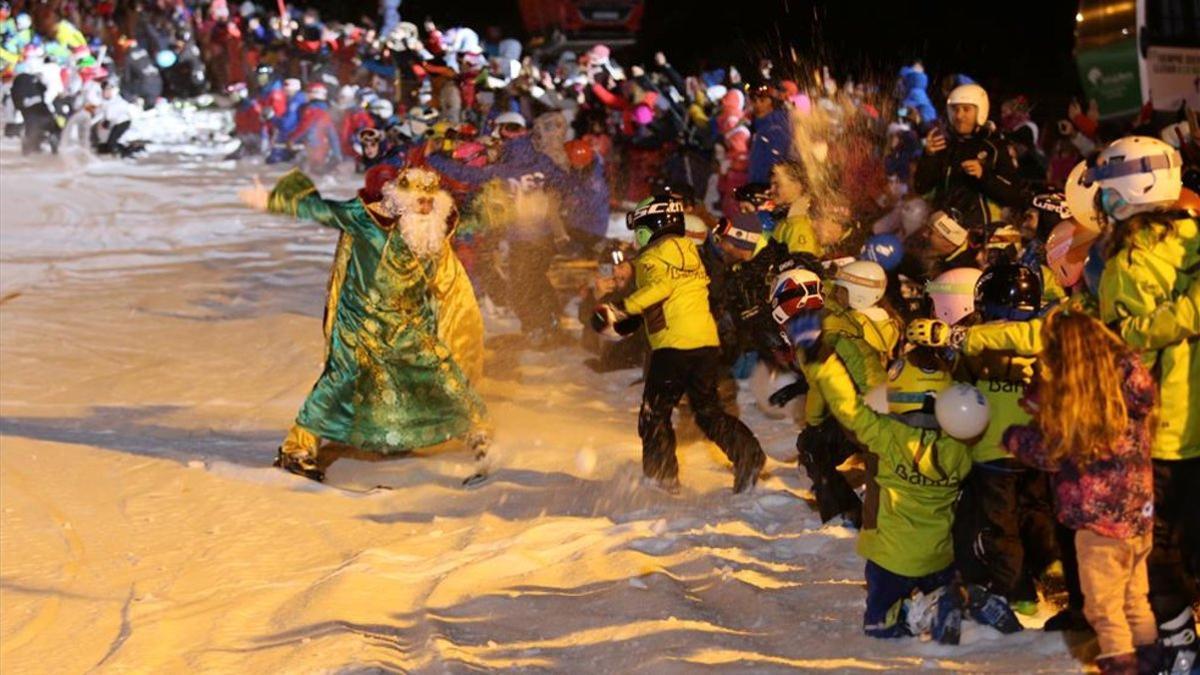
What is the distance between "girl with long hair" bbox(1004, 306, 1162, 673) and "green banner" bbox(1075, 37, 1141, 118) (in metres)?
10.5

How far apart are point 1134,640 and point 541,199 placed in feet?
24.6

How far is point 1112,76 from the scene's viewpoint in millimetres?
15188

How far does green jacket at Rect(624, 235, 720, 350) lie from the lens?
7754 mm

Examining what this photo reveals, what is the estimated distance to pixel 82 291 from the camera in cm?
1499

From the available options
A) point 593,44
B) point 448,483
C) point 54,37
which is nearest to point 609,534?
point 448,483

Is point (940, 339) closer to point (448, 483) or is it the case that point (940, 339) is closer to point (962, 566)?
point (962, 566)

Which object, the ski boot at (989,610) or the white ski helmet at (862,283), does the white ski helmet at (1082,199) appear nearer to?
the white ski helmet at (862,283)

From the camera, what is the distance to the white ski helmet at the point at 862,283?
6.89m

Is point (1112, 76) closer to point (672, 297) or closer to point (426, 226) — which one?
point (672, 297)

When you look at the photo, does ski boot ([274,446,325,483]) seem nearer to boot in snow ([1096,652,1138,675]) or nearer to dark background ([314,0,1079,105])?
boot in snow ([1096,652,1138,675])

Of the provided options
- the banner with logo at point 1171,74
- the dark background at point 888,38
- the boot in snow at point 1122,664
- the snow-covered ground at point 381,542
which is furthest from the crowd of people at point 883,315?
the dark background at point 888,38

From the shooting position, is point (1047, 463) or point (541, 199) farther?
point (541, 199)

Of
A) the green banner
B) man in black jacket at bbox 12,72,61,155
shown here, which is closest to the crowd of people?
the green banner

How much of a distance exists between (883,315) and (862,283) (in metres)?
0.19
